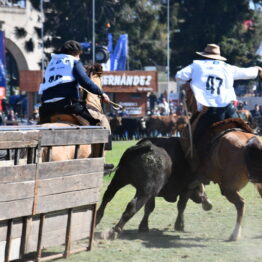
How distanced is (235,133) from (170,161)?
0.93 m

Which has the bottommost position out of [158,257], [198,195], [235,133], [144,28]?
[158,257]

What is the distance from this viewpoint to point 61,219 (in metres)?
8.30

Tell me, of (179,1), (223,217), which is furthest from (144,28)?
(223,217)

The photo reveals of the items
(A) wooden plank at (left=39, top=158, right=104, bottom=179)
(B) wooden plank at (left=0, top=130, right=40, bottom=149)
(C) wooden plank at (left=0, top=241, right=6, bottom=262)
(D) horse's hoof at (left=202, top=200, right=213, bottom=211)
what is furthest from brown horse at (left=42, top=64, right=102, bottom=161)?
(D) horse's hoof at (left=202, top=200, right=213, bottom=211)

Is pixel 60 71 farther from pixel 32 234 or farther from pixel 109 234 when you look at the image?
pixel 32 234

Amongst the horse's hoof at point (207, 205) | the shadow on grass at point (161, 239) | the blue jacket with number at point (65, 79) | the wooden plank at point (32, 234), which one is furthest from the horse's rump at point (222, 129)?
the wooden plank at point (32, 234)

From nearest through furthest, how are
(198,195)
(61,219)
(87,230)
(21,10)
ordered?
1. (61,219)
2. (87,230)
3. (198,195)
4. (21,10)

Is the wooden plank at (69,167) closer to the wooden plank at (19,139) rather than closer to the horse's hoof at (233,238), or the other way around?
the wooden plank at (19,139)

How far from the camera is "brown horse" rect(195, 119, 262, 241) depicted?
9656 millimetres

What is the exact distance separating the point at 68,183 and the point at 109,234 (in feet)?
5.72

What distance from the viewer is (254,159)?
9.63 metres

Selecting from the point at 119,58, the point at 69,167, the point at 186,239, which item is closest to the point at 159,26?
the point at 119,58

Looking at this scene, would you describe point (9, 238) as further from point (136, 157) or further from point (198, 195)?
point (198, 195)

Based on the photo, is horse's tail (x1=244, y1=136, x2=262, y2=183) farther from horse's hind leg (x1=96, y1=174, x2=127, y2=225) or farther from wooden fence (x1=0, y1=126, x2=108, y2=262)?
wooden fence (x1=0, y1=126, x2=108, y2=262)
